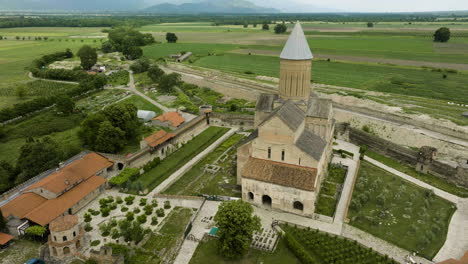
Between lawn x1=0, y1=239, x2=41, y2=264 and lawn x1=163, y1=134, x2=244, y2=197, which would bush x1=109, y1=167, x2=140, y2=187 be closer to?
lawn x1=163, y1=134, x2=244, y2=197

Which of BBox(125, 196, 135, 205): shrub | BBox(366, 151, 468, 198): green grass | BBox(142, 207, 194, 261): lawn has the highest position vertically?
BBox(366, 151, 468, 198): green grass

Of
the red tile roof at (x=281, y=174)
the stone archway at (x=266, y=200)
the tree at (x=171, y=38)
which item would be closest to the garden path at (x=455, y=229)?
the red tile roof at (x=281, y=174)

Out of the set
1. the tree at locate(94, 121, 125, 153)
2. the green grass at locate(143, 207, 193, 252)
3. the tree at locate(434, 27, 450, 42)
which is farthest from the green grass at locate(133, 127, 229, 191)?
the tree at locate(434, 27, 450, 42)

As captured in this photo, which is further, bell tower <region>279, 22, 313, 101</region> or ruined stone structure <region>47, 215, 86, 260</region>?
bell tower <region>279, 22, 313, 101</region>

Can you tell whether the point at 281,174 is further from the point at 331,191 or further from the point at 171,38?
the point at 171,38

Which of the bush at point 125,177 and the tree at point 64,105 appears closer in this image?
the bush at point 125,177

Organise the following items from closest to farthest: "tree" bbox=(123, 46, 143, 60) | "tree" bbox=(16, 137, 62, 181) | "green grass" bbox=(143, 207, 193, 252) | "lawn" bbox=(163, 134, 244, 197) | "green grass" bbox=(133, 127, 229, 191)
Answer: "green grass" bbox=(143, 207, 193, 252) → "lawn" bbox=(163, 134, 244, 197) → "tree" bbox=(16, 137, 62, 181) → "green grass" bbox=(133, 127, 229, 191) → "tree" bbox=(123, 46, 143, 60)

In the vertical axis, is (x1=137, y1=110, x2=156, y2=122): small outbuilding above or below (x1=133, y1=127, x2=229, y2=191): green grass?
above

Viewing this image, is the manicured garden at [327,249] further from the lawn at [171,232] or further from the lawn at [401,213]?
the lawn at [171,232]

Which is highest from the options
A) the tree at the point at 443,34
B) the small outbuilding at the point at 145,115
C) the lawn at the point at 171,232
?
the tree at the point at 443,34
